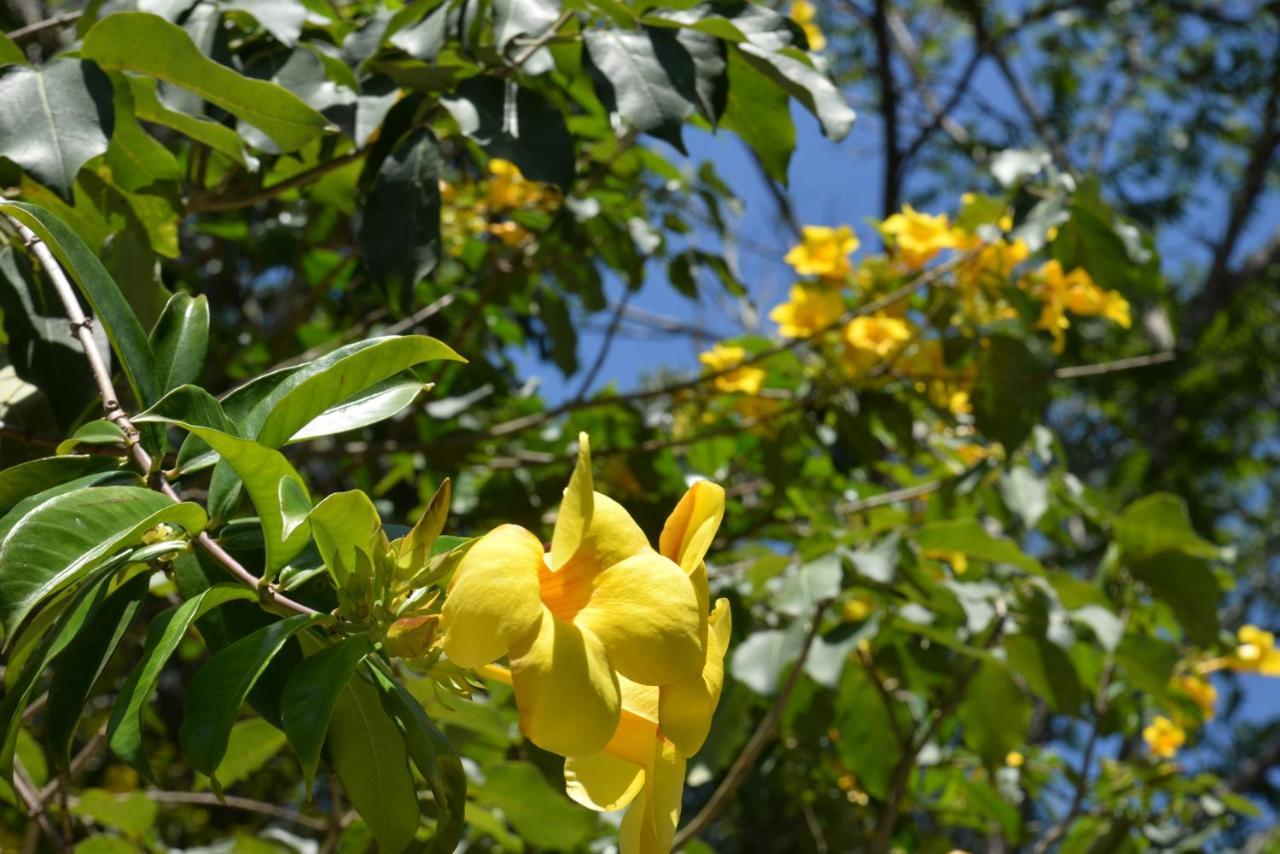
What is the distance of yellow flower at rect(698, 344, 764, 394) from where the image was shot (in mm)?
2156

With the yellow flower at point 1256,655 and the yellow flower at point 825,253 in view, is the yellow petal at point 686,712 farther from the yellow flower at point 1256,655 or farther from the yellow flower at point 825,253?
the yellow flower at point 1256,655

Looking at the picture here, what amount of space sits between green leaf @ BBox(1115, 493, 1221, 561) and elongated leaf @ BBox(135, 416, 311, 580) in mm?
1747

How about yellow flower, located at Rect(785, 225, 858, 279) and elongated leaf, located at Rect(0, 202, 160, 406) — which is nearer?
elongated leaf, located at Rect(0, 202, 160, 406)

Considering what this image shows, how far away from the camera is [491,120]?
1.23 metres

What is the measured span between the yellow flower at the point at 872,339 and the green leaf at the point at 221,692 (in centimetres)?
148

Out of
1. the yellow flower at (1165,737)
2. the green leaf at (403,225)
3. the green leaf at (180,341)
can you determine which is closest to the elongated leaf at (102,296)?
the green leaf at (180,341)

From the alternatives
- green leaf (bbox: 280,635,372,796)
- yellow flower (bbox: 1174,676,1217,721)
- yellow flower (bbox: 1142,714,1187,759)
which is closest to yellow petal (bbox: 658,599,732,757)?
green leaf (bbox: 280,635,372,796)

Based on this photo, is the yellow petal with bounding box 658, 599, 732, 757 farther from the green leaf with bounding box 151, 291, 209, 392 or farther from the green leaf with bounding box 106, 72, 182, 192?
the green leaf with bounding box 106, 72, 182, 192

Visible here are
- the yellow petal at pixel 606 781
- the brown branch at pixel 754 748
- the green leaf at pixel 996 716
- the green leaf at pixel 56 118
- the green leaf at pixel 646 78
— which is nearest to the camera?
the yellow petal at pixel 606 781

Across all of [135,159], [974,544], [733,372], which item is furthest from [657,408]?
[135,159]

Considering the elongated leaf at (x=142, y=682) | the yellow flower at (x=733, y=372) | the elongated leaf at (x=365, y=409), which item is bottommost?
the yellow flower at (x=733, y=372)

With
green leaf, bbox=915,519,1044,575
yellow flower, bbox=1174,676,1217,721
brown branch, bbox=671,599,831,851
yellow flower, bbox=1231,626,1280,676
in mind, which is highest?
green leaf, bbox=915,519,1044,575

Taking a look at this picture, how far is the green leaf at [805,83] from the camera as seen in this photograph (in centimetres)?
124

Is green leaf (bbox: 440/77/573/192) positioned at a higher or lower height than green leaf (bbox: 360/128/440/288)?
higher
